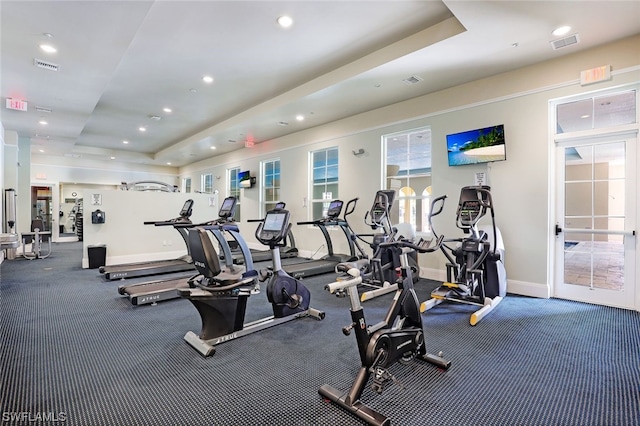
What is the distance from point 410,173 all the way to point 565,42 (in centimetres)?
289

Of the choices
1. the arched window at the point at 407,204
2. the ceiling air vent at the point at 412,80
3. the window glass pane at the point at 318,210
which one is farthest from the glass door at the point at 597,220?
the window glass pane at the point at 318,210

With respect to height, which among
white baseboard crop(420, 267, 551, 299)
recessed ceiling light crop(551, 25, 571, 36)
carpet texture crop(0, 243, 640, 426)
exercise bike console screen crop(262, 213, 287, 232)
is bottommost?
carpet texture crop(0, 243, 640, 426)

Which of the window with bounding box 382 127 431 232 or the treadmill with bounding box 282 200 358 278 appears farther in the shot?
the window with bounding box 382 127 431 232

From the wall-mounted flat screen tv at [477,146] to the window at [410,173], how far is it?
2.23ft

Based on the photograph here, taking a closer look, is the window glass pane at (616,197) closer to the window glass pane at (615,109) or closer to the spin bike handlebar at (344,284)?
the window glass pane at (615,109)

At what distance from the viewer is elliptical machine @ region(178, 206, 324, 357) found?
278 cm

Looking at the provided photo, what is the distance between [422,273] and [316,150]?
3.87 m

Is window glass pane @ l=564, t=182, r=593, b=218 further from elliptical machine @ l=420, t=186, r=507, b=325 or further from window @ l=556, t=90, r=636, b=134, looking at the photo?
elliptical machine @ l=420, t=186, r=507, b=325

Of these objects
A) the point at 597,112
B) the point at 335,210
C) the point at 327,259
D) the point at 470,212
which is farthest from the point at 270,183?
the point at 597,112

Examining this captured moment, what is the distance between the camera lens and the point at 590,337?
3.07 meters

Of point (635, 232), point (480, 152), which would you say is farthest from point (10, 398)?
point (635, 232)

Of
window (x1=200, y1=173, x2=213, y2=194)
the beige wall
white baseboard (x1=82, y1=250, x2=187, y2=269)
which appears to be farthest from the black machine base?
window (x1=200, y1=173, x2=213, y2=194)

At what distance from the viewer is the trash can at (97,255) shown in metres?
6.45

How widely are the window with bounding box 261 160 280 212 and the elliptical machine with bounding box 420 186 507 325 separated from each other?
233 inches
